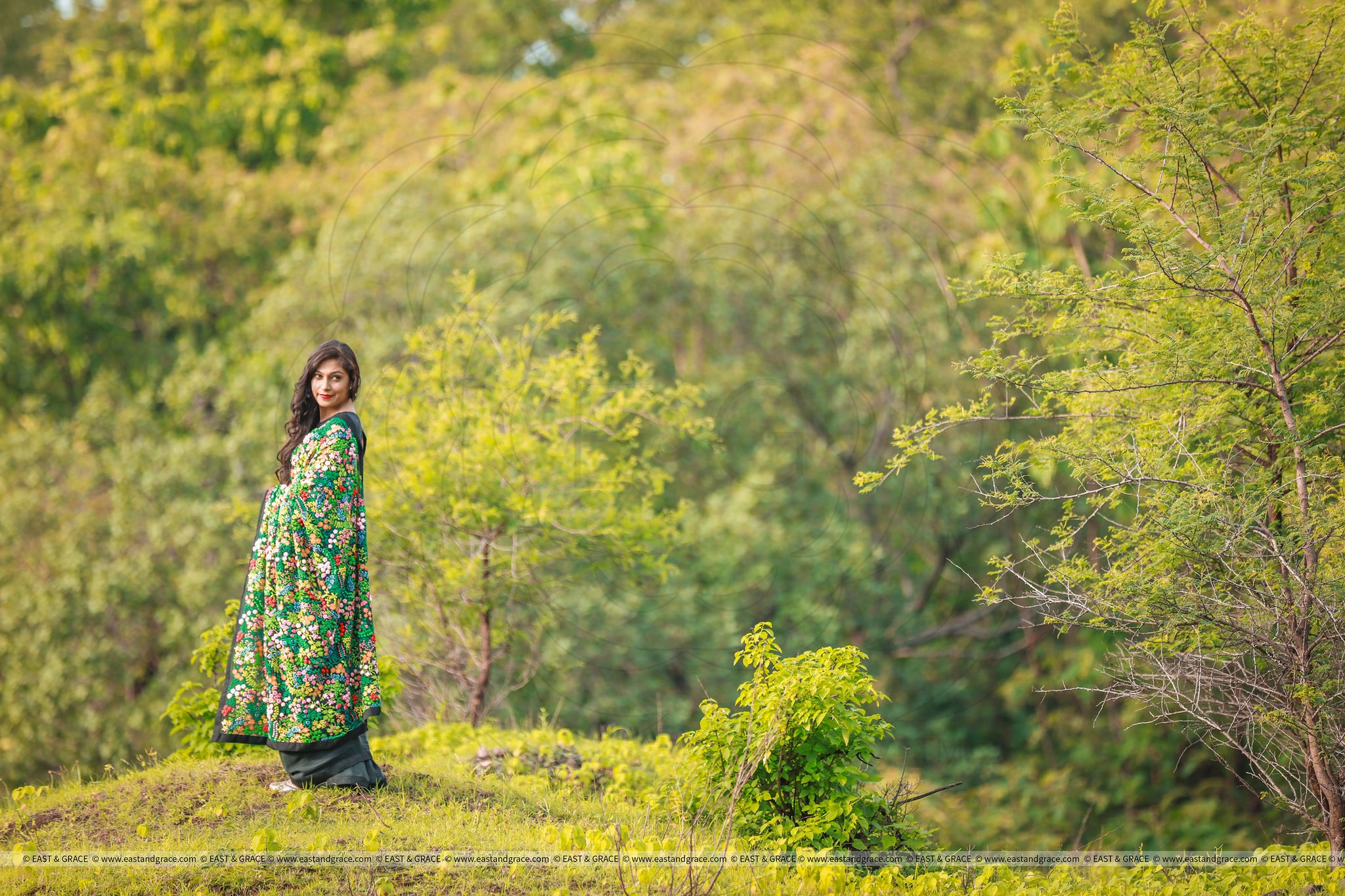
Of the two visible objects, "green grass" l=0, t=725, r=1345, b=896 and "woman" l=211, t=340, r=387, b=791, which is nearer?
"green grass" l=0, t=725, r=1345, b=896

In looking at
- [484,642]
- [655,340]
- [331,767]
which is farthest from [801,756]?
[655,340]

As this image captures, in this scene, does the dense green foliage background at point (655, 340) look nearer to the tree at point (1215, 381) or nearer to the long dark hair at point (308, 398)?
the long dark hair at point (308, 398)

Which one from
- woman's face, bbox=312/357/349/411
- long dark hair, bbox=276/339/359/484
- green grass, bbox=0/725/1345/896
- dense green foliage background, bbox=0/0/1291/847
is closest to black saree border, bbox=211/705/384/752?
green grass, bbox=0/725/1345/896

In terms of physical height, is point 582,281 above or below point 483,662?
above

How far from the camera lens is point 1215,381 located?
4.18 meters

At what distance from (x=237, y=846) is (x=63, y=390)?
1207cm

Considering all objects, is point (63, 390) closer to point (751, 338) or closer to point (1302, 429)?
point (751, 338)

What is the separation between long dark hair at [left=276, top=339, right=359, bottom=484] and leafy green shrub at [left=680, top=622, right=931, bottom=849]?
2060 mm

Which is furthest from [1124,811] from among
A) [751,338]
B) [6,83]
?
[6,83]

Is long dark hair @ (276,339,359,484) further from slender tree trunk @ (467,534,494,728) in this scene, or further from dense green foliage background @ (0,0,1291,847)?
dense green foliage background @ (0,0,1291,847)

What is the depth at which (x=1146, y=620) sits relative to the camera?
4141 mm

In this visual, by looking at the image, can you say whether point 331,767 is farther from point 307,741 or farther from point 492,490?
point 492,490

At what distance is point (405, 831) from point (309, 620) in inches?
38.0

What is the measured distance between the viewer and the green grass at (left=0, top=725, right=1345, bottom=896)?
360 cm
